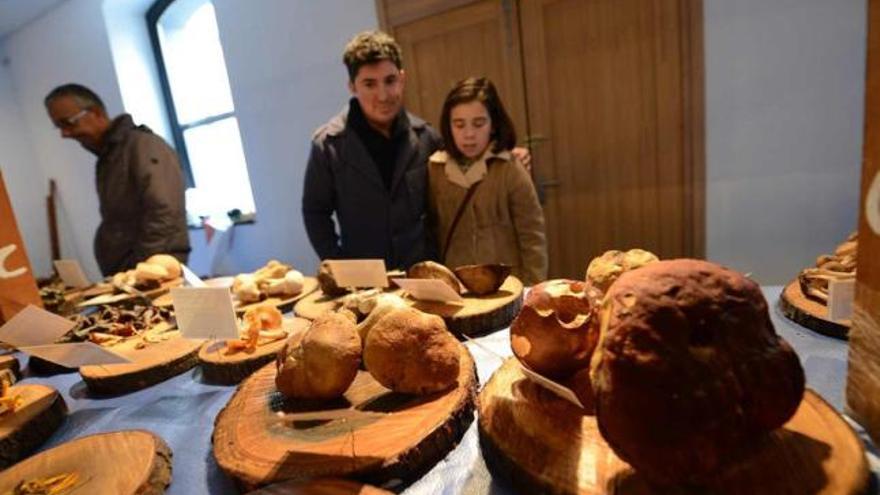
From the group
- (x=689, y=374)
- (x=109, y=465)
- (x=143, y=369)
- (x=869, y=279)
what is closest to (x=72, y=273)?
(x=143, y=369)

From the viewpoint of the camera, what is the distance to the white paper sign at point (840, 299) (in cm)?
75

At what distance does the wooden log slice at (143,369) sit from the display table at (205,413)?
0.8 inches

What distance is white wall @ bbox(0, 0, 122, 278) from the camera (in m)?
4.19

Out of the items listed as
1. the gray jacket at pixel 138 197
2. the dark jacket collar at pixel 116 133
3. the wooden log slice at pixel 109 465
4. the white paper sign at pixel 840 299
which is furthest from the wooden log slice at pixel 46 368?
the white paper sign at pixel 840 299

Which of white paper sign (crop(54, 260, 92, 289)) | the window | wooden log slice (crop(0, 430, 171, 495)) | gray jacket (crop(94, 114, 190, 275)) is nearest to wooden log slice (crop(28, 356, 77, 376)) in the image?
wooden log slice (crop(0, 430, 171, 495))

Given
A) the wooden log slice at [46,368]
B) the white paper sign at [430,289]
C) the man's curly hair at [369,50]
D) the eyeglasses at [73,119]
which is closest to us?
the white paper sign at [430,289]

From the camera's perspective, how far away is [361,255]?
193 centimetres

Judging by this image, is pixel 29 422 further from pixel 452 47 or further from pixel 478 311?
pixel 452 47

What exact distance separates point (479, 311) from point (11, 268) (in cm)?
132

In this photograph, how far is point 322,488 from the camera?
545mm

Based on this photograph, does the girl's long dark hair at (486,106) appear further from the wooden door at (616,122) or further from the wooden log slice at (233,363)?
the wooden log slice at (233,363)

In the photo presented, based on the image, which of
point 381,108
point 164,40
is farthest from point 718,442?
point 164,40

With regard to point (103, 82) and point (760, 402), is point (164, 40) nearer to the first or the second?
point (103, 82)

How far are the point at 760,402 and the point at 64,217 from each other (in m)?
6.82
